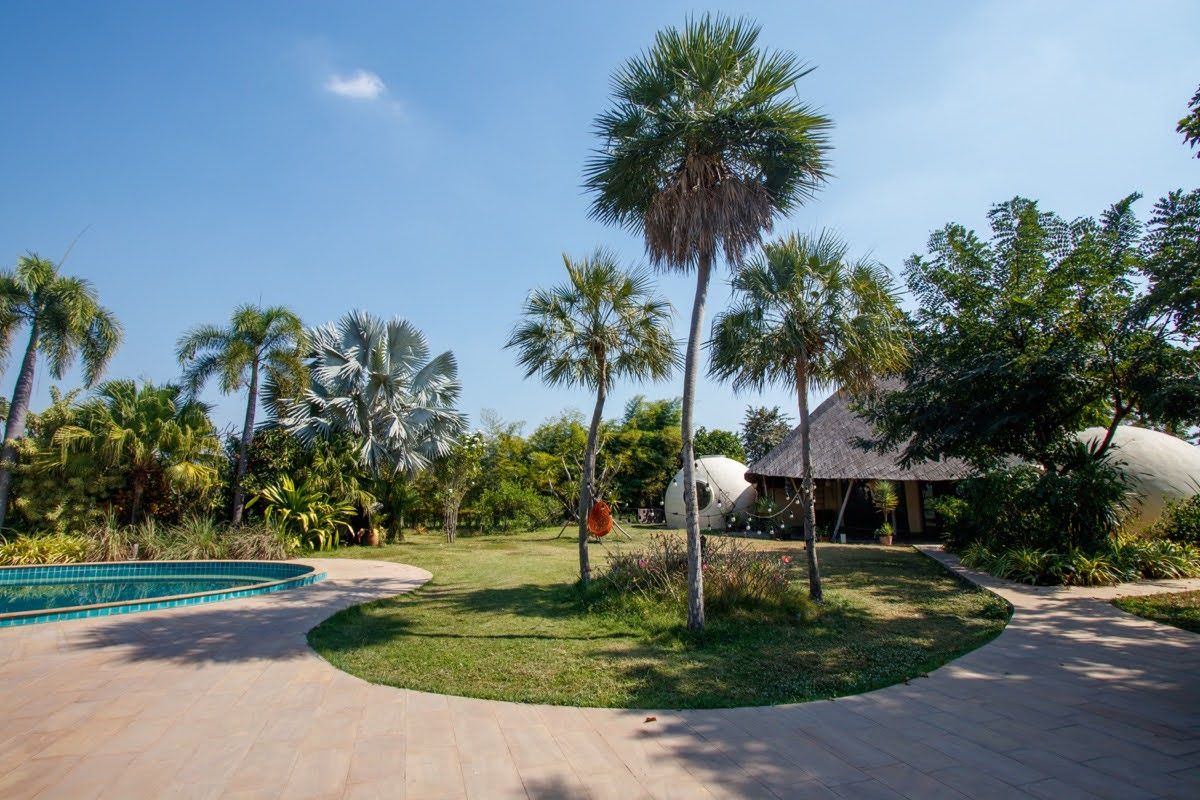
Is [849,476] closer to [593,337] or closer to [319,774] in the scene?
[593,337]

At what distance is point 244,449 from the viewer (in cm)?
1585

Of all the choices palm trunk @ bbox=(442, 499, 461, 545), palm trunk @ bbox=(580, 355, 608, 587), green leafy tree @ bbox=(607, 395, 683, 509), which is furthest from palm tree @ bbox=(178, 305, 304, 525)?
green leafy tree @ bbox=(607, 395, 683, 509)

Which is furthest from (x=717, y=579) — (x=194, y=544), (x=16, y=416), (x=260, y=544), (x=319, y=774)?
(x=16, y=416)

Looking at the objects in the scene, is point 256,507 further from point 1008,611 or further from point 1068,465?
point 1068,465

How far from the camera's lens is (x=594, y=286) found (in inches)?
365

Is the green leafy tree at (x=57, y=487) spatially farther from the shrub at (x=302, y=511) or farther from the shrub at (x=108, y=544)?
the shrub at (x=302, y=511)

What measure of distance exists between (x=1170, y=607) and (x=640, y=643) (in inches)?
288

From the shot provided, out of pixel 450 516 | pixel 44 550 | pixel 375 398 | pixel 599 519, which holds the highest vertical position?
pixel 375 398

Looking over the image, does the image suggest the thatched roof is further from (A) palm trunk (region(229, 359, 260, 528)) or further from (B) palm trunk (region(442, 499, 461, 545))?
(A) palm trunk (region(229, 359, 260, 528))

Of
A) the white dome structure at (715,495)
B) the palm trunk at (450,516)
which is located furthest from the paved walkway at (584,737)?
the white dome structure at (715,495)

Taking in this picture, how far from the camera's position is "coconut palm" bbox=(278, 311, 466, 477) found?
16.3 meters

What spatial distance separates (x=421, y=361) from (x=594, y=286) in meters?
10.9

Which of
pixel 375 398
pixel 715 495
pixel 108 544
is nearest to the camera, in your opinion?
pixel 108 544

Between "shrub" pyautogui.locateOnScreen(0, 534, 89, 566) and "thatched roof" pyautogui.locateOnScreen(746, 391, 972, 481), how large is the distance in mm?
18710
